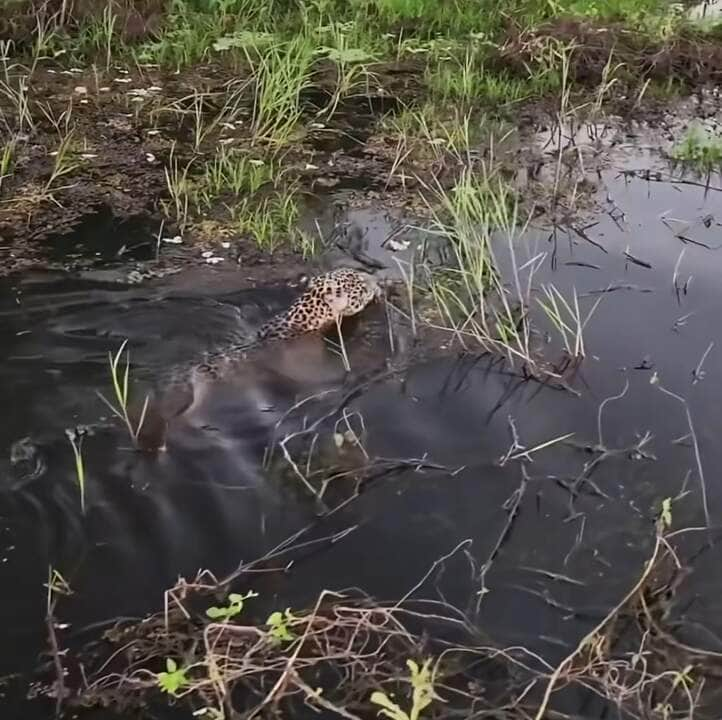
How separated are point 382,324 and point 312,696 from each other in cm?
229

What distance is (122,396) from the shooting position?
3727 millimetres

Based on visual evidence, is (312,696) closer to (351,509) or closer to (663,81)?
(351,509)

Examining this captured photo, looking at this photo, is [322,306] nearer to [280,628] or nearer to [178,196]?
[178,196]

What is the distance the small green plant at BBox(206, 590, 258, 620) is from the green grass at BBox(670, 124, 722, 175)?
4339 millimetres

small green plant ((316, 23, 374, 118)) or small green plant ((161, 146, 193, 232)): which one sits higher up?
small green plant ((316, 23, 374, 118))

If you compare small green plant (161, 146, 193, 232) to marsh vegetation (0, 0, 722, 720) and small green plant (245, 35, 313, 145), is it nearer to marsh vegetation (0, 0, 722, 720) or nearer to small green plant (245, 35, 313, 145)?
marsh vegetation (0, 0, 722, 720)

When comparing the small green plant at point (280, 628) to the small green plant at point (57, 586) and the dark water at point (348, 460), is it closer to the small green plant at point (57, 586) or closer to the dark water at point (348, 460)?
the dark water at point (348, 460)

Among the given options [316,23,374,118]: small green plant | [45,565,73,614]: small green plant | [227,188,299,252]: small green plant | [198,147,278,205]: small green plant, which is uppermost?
[316,23,374,118]: small green plant

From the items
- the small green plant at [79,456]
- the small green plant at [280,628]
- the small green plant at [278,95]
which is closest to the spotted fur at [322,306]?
the small green plant at [79,456]

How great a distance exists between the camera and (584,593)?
2.99 metres

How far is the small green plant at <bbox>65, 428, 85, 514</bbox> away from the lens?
130 inches

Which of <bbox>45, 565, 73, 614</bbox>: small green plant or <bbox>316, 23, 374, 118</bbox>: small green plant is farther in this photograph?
<bbox>316, 23, 374, 118</bbox>: small green plant

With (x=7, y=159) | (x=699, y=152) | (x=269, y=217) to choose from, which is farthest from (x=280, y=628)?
(x=699, y=152)

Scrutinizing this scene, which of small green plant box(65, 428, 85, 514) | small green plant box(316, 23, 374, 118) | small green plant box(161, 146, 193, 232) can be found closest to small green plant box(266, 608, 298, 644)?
small green plant box(65, 428, 85, 514)
